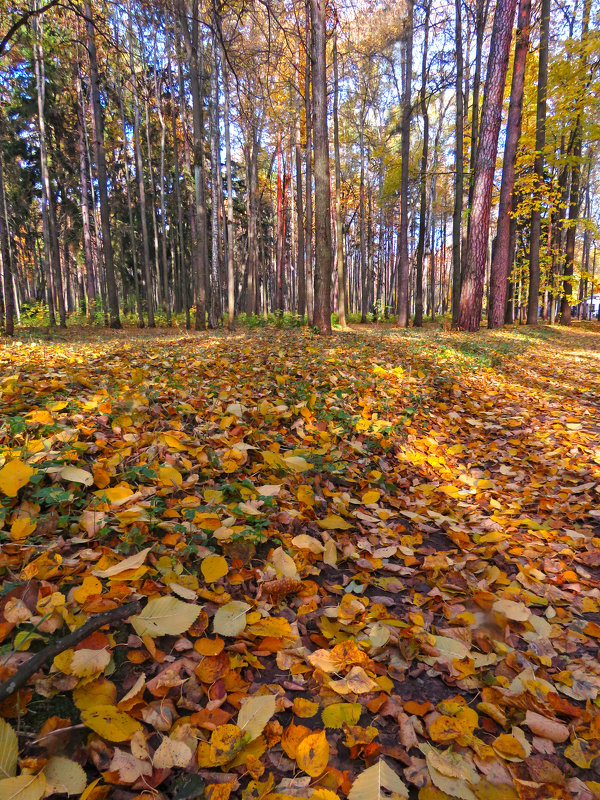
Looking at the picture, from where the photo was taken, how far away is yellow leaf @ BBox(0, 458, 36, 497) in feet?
5.45

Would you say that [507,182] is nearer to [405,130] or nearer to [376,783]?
[405,130]

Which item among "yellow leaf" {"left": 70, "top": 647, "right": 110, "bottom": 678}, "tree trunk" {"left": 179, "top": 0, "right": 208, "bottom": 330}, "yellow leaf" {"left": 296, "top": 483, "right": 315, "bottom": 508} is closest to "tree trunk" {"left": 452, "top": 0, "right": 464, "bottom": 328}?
"tree trunk" {"left": 179, "top": 0, "right": 208, "bottom": 330}

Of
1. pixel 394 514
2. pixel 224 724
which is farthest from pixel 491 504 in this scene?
pixel 224 724

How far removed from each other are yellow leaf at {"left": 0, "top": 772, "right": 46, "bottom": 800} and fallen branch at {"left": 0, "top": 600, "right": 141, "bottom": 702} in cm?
18

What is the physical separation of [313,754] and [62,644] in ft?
2.33

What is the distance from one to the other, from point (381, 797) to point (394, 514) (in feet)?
5.22

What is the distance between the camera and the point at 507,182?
11086 mm

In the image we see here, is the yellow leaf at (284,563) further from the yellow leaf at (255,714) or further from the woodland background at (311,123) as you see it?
the woodland background at (311,123)

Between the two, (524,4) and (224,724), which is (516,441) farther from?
(524,4)

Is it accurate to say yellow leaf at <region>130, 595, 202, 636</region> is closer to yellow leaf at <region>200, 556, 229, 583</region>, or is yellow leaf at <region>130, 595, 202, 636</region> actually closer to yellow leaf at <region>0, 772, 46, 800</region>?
yellow leaf at <region>200, 556, 229, 583</region>

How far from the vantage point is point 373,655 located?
1.39 m

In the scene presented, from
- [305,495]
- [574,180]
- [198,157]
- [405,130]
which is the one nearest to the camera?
[305,495]

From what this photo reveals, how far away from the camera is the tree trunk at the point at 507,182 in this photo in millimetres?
10141

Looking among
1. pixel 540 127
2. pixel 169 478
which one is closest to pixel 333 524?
pixel 169 478
